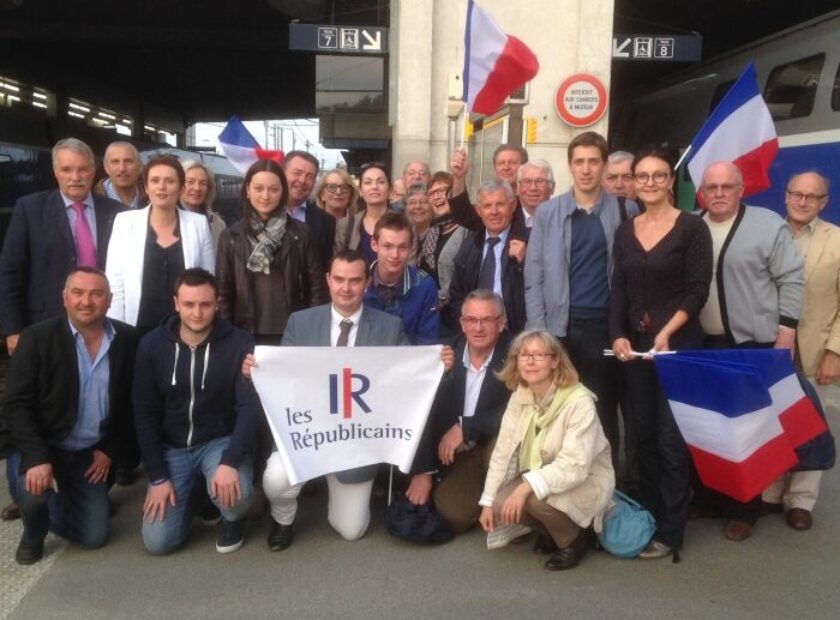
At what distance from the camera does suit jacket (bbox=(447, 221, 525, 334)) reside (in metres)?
4.63

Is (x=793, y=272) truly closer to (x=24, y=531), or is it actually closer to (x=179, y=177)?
(x=179, y=177)

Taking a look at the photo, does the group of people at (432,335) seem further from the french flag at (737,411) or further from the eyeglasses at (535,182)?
the french flag at (737,411)

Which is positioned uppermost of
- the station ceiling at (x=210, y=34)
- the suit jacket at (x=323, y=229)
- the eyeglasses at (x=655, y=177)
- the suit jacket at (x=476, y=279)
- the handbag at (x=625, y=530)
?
the station ceiling at (x=210, y=34)

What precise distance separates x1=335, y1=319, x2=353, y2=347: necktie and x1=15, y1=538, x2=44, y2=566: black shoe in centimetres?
182

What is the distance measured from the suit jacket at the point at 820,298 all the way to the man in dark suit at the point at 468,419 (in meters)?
1.79

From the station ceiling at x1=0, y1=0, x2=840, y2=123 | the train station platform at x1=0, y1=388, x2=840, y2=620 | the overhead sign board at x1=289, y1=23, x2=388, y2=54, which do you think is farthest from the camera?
the station ceiling at x1=0, y1=0, x2=840, y2=123

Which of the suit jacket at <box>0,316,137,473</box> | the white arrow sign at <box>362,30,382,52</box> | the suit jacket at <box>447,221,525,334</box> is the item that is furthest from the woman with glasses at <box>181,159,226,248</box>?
the white arrow sign at <box>362,30,382,52</box>

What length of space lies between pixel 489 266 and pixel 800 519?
2309 millimetres

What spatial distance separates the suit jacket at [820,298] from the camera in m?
4.39

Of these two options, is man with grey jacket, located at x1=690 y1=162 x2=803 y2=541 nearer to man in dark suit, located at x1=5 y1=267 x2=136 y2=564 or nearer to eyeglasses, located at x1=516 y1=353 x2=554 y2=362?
eyeglasses, located at x1=516 y1=353 x2=554 y2=362

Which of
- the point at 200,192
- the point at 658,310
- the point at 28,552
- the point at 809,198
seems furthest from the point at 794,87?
the point at 28,552

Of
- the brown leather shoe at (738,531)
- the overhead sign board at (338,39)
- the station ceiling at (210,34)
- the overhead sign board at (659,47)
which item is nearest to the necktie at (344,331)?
the brown leather shoe at (738,531)

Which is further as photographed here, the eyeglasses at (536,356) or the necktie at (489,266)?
the necktie at (489,266)

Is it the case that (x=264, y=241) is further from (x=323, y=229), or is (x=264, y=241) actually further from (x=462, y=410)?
(x=462, y=410)
